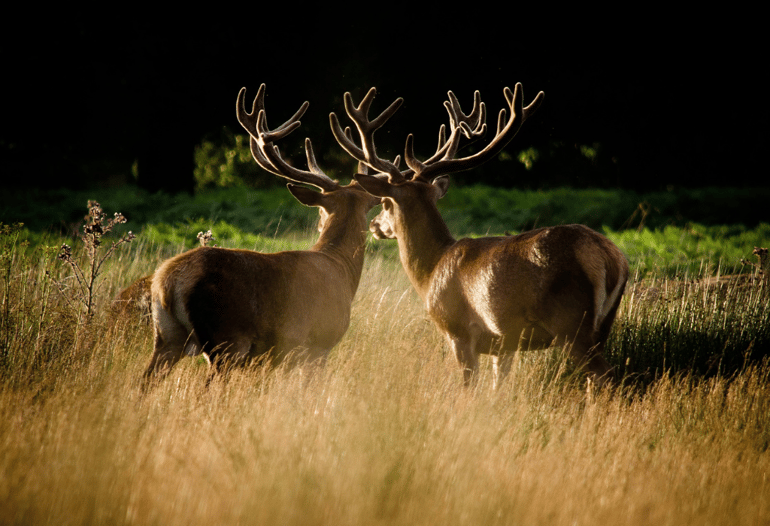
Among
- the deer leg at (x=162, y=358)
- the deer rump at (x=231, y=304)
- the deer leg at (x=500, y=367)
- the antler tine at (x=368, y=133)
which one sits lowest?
the deer leg at (x=162, y=358)

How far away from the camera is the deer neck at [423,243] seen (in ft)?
17.5

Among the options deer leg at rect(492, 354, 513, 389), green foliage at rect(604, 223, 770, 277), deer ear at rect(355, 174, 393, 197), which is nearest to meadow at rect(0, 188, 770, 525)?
deer leg at rect(492, 354, 513, 389)

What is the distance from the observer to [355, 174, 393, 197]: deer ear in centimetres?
532

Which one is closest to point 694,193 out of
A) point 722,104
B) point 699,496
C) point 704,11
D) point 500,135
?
point 722,104

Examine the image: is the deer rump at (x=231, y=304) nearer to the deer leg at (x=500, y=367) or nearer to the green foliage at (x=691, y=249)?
the deer leg at (x=500, y=367)

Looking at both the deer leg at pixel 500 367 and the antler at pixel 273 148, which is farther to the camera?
the antler at pixel 273 148

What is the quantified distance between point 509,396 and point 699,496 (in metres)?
1.36

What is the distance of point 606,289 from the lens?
417 centimetres

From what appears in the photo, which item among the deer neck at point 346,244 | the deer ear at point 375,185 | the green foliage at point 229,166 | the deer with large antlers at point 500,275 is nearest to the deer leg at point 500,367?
the deer with large antlers at point 500,275

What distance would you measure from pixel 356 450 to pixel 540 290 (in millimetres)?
1667

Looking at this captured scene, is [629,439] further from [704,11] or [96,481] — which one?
[704,11]

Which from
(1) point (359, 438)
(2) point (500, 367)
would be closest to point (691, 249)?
(2) point (500, 367)

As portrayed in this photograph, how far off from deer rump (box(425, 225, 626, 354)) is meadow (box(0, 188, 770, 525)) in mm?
240

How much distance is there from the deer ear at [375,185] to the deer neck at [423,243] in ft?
0.80
